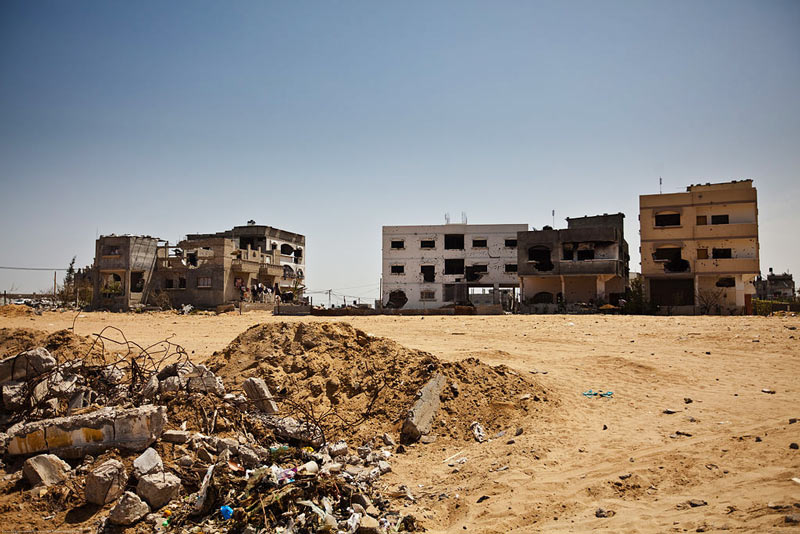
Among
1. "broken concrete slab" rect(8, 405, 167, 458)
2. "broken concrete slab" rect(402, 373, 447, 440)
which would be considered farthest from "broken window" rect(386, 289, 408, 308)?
"broken concrete slab" rect(8, 405, 167, 458)

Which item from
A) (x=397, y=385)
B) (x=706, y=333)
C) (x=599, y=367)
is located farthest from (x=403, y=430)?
(x=706, y=333)

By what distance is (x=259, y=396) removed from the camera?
7.12 m

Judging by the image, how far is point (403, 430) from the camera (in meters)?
7.41

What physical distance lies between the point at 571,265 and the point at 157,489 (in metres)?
36.8

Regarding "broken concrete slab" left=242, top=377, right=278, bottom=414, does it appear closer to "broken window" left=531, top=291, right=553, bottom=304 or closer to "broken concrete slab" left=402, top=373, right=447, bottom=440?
"broken concrete slab" left=402, top=373, right=447, bottom=440

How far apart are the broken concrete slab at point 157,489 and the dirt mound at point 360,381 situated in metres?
2.53

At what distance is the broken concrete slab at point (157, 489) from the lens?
4691 millimetres

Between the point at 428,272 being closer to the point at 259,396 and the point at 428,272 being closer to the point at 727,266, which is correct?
the point at 727,266

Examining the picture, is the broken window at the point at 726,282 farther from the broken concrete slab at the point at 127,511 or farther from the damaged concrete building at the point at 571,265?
the broken concrete slab at the point at 127,511

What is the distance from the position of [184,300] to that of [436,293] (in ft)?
70.5

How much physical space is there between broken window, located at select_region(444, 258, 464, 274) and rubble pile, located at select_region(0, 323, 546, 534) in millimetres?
37341

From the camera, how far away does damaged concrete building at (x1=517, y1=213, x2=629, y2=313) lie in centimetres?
3809

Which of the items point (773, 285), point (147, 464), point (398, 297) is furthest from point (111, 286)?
point (773, 285)

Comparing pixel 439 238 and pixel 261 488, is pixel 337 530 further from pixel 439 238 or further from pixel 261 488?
pixel 439 238
